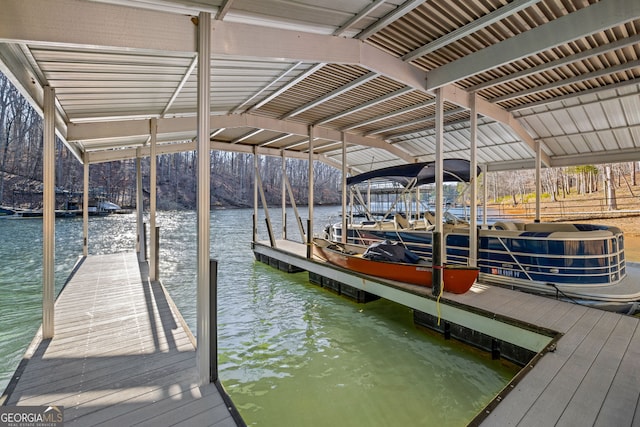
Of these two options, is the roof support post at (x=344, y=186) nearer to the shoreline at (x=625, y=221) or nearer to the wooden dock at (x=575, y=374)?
the wooden dock at (x=575, y=374)

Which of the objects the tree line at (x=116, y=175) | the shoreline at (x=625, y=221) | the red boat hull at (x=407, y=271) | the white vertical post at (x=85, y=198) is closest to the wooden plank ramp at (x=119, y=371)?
the red boat hull at (x=407, y=271)

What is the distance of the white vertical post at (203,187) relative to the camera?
8.98 ft

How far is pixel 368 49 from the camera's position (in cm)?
429

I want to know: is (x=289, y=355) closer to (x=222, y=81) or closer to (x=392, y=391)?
(x=392, y=391)

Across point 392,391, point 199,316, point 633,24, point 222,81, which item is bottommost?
point 392,391

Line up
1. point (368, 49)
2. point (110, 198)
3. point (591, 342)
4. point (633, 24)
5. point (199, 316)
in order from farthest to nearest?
point (110, 198) → point (368, 49) → point (633, 24) → point (591, 342) → point (199, 316)

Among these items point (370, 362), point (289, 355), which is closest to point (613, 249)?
point (370, 362)

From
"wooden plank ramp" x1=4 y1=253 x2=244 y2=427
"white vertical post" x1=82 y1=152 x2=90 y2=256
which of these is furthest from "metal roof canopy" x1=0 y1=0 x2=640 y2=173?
"wooden plank ramp" x1=4 y1=253 x2=244 y2=427

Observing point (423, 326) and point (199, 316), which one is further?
point (423, 326)

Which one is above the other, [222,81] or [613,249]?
[222,81]

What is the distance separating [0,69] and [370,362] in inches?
A: 193

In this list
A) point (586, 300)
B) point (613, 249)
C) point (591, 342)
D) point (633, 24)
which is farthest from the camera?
point (613, 249)

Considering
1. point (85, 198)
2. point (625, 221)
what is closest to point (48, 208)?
point (85, 198)

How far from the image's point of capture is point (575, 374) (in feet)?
9.20
